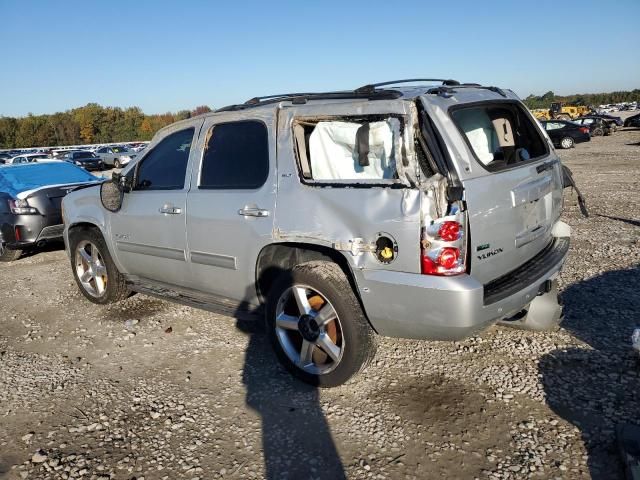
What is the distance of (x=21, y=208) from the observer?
6.86 meters

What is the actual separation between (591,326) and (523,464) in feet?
6.36

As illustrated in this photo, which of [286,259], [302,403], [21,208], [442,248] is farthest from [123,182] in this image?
[21,208]

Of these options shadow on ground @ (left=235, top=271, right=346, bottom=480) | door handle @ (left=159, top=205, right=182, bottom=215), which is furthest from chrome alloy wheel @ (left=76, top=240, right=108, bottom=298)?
shadow on ground @ (left=235, top=271, right=346, bottom=480)

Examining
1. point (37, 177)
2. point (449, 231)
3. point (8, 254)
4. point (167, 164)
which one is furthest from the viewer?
point (37, 177)

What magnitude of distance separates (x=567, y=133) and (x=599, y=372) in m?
25.2

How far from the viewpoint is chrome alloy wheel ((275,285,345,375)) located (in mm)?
3248

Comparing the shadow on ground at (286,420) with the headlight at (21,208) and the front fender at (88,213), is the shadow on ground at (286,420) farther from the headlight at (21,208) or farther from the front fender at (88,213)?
the headlight at (21,208)

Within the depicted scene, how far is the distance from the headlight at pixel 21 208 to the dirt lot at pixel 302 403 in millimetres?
2558

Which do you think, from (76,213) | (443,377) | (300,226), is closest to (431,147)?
(300,226)

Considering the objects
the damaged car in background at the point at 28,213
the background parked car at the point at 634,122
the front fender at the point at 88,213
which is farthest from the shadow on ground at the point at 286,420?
the background parked car at the point at 634,122

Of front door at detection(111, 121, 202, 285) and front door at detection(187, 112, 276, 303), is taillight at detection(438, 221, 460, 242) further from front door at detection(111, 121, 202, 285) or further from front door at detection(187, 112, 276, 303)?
front door at detection(111, 121, 202, 285)

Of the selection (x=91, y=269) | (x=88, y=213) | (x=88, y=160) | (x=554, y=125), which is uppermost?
(x=88, y=160)

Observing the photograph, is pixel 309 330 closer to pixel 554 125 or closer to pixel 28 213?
pixel 28 213

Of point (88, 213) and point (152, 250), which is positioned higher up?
point (88, 213)
